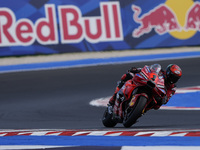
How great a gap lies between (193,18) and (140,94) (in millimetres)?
13429

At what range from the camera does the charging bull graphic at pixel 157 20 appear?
2059cm

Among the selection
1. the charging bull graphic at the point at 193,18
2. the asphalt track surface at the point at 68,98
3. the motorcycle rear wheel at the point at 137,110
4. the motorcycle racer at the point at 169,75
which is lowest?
the asphalt track surface at the point at 68,98

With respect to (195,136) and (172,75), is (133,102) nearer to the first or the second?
(172,75)

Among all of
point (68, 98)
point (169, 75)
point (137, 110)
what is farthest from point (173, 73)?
point (68, 98)

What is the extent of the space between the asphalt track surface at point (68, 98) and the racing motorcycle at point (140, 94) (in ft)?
1.47

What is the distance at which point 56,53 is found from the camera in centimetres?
1955

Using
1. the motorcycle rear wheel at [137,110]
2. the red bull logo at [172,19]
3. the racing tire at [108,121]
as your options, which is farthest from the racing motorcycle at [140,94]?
the red bull logo at [172,19]

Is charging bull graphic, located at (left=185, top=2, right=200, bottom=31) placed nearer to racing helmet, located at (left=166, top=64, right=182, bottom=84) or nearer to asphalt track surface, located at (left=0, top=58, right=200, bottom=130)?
asphalt track surface, located at (left=0, top=58, right=200, bottom=130)

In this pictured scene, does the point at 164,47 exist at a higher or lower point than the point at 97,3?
lower

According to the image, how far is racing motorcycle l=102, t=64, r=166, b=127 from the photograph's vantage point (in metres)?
8.30

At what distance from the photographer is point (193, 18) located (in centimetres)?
2125

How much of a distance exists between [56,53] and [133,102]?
37.3 feet

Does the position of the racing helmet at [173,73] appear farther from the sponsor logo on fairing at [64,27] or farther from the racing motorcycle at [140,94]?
the sponsor logo on fairing at [64,27]

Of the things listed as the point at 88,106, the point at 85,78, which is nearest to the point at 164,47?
the point at 85,78
